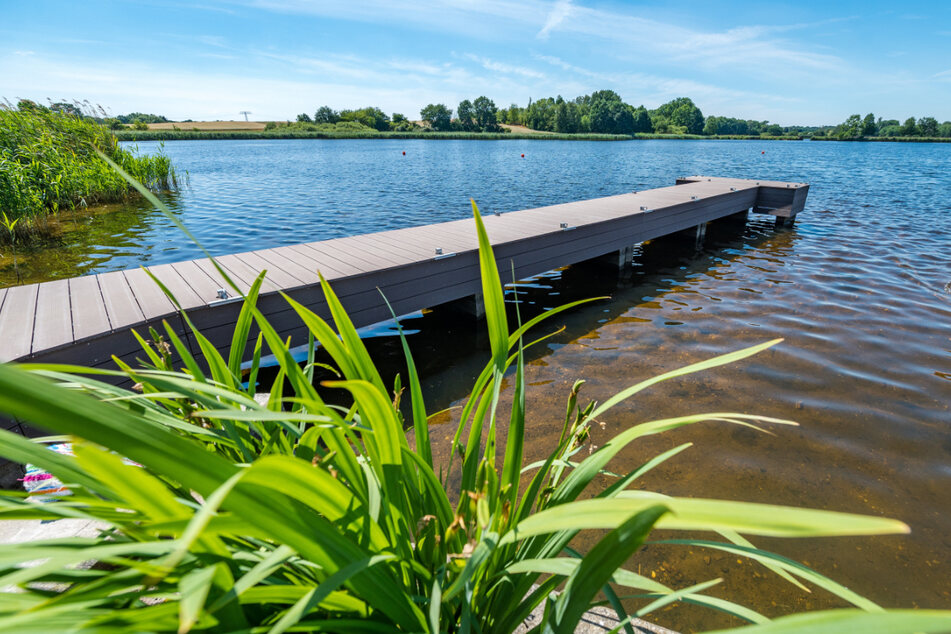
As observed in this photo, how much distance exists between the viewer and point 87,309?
3271mm

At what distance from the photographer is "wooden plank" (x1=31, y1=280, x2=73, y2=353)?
110 inches

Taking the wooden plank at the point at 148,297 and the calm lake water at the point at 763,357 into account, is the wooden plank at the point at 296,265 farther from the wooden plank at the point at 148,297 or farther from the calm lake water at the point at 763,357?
the calm lake water at the point at 763,357

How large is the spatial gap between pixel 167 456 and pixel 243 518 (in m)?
0.12

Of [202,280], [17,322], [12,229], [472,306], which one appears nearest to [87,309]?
[17,322]

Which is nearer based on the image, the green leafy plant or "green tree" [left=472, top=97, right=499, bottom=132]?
the green leafy plant

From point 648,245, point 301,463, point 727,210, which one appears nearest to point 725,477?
point 301,463

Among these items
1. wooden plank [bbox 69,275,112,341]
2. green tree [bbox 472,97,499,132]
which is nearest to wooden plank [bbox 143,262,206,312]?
wooden plank [bbox 69,275,112,341]

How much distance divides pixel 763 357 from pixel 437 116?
297 feet

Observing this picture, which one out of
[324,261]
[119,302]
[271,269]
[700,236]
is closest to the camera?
[119,302]

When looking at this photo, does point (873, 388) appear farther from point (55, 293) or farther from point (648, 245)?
point (55, 293)

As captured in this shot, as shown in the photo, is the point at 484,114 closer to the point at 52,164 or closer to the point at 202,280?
the point at 52,164

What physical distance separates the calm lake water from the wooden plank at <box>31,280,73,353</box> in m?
2.64

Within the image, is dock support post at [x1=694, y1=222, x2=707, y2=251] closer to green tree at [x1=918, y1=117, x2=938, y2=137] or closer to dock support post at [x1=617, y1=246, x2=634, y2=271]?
dock support post at [x1=617, y1=246, x2=634, y2=271]

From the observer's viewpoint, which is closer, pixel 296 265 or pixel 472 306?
pixel 296 265
